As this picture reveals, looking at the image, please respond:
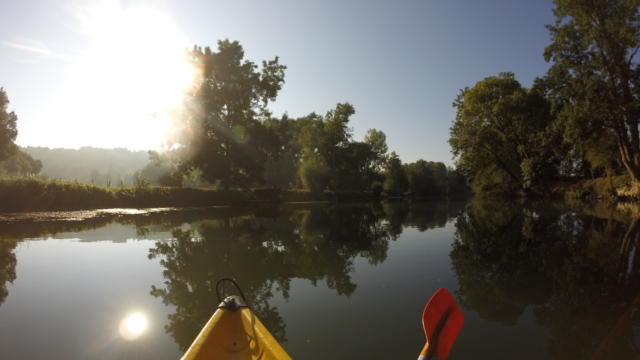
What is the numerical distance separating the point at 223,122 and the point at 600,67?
3351cm

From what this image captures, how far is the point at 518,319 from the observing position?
4.55 m

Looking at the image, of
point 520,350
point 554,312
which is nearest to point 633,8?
point 554,312

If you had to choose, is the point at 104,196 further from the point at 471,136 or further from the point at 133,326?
the point at 471,136

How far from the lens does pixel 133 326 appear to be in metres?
4.50

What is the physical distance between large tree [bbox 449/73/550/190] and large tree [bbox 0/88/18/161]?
199 feet

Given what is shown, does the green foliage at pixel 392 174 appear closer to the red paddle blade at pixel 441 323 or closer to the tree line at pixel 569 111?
the tree line at pixel 569 111

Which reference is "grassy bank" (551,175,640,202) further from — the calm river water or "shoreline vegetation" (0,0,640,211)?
the calm river water

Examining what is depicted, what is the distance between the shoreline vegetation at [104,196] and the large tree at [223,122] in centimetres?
219

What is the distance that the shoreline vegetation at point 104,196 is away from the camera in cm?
1964

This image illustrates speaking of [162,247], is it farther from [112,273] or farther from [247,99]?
[247,99]

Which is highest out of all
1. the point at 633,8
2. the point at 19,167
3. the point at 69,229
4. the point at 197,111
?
the point at 633,8

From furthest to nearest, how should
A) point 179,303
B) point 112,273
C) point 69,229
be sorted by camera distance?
point 69,229
point 112,273
point 179,303

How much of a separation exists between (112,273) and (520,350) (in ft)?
26.5

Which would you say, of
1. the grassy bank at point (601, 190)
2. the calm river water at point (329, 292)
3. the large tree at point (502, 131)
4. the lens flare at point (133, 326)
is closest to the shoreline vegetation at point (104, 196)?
the calm river water at point (329, 292)
